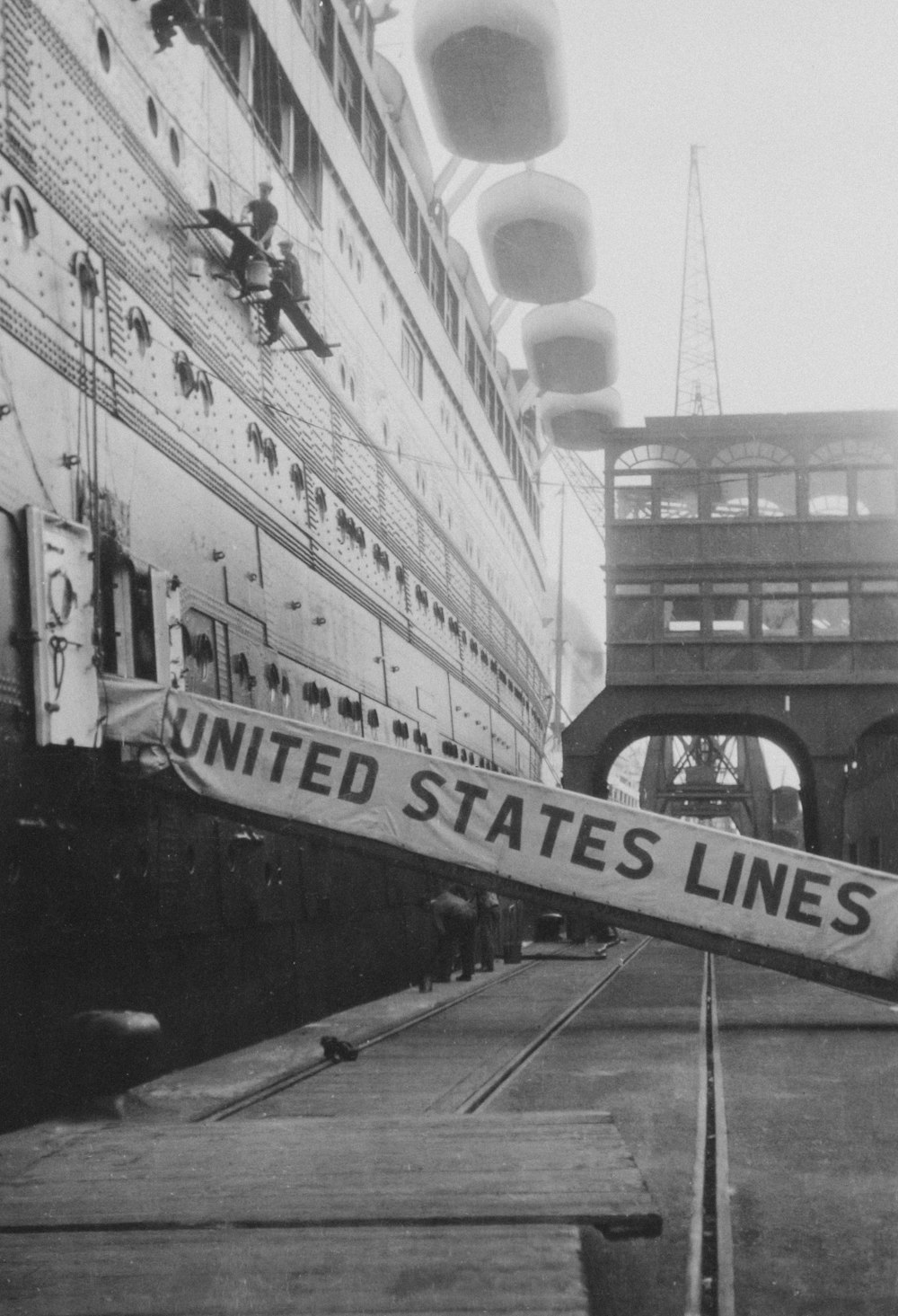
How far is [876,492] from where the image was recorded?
2695 cm

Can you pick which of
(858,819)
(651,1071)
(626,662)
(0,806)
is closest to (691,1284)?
(0,806)

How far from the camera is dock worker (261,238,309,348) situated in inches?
524

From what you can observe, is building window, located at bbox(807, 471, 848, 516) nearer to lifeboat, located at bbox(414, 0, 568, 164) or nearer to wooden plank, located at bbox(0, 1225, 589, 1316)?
lifeboat, located at bbox(414, 0, 568, 164)

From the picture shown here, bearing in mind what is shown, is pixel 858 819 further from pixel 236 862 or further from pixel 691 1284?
pixel 691 1284

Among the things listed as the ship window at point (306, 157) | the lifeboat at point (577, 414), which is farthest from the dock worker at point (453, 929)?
the lifeboat at point (577, 414)

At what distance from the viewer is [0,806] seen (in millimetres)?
7914

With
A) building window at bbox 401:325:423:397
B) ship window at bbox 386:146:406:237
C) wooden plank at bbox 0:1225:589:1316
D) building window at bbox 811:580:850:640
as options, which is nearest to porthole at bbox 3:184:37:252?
wooden plank at bbox 0:1225:589:1316

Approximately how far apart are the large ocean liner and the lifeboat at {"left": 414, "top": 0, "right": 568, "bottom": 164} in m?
3.93

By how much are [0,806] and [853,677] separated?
20.9 meters

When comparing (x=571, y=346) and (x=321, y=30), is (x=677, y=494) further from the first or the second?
(x=571, y=346)

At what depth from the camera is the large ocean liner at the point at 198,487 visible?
853 cm

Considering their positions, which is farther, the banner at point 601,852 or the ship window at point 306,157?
the ship window at point 306,157

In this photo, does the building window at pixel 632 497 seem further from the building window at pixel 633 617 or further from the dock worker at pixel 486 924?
the dock worker at pixel 486 924

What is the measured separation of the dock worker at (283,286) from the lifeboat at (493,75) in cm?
1366
